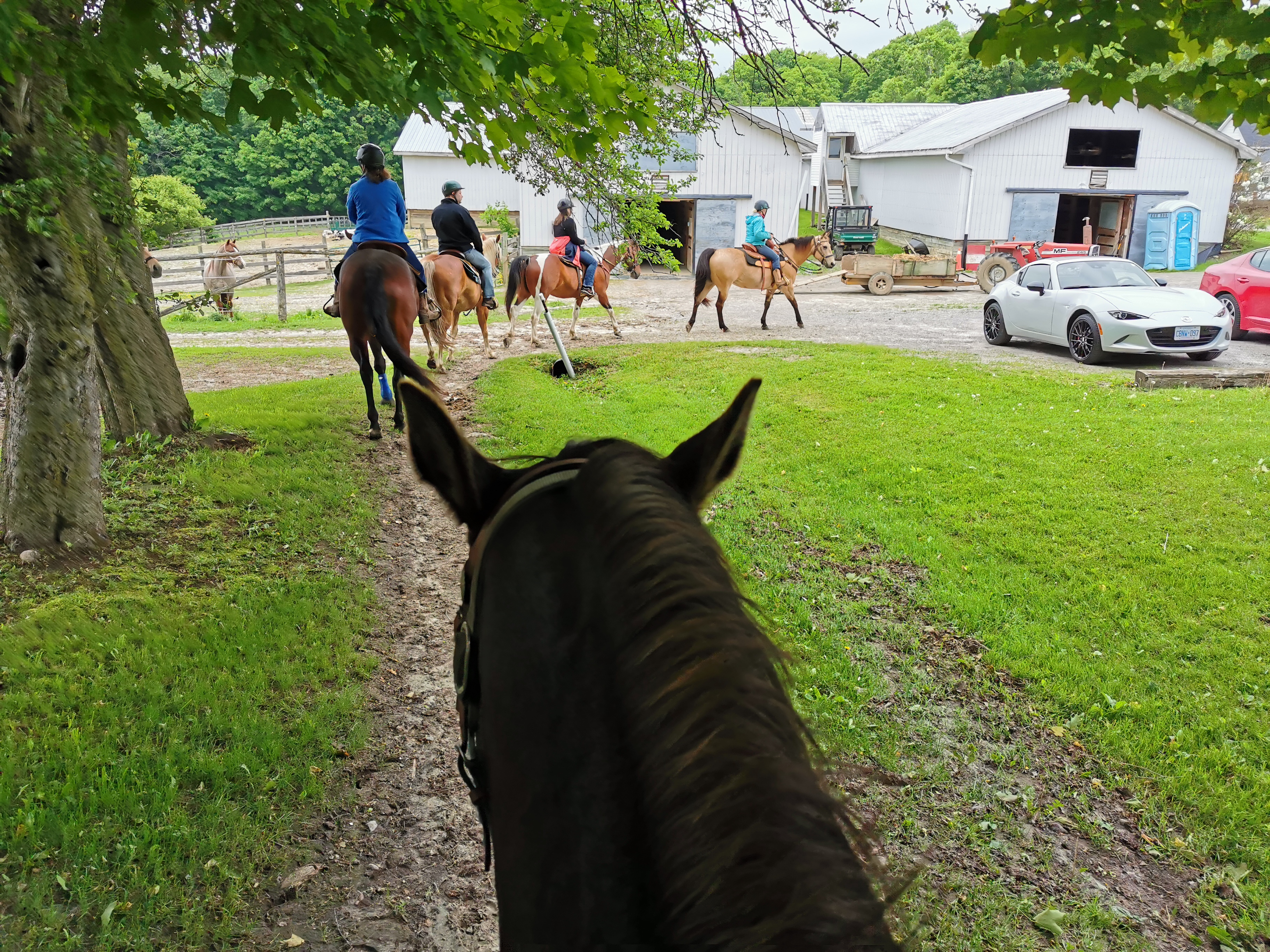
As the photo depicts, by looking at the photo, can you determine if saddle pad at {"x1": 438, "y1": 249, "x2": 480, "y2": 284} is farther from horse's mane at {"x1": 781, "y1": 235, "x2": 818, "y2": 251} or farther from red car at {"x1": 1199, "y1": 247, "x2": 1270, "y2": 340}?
red car at {"x1": 1199, "y1": 247, "x2": 1270, "y2": 340}

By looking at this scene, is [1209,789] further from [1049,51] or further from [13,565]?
[13,565]

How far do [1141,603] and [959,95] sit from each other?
209ft

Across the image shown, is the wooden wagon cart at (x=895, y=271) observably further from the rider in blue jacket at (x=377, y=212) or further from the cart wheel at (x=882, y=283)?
the rider in blue jacket at (x=377, y=212)

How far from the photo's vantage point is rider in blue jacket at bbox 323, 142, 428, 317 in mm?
8945

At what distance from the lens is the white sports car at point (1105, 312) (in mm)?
13086

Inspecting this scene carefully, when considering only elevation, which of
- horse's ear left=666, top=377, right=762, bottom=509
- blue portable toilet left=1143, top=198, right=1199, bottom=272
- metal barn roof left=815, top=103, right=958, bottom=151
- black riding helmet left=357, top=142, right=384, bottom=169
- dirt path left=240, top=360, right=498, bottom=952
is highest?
metal barn roof left=815, top=103, right=958, bottom=151

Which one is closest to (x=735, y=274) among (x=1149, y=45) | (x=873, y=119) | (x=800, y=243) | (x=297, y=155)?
(x=800, y=243)

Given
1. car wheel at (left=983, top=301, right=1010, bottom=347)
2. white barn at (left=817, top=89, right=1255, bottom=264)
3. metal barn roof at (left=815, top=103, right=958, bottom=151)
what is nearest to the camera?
car wheel at (left=983, top=301, right=1010, bottom=347)

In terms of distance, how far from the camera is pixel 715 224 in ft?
107

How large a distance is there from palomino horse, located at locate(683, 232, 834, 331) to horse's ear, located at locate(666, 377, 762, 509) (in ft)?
55.1

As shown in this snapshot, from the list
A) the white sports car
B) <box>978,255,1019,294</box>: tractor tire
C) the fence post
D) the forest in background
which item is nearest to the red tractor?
<box>978,255,1019,294</box>: tractor tire

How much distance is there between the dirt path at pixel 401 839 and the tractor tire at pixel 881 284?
23.8 meters

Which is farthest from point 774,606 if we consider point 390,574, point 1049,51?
point 1049,51

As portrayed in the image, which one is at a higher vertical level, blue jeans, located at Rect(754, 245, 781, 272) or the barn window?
the barn window
